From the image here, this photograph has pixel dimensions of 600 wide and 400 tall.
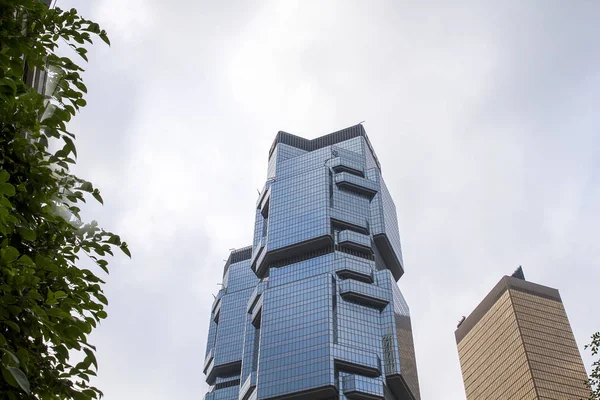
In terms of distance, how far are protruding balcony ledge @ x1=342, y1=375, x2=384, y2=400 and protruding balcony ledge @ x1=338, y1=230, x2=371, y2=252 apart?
31539 millimetres

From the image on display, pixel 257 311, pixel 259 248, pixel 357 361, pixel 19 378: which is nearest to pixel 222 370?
pixel 259 248

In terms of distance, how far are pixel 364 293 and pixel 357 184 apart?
31628 mm

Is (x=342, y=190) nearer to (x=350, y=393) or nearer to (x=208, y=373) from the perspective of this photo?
(x=350, y=393)

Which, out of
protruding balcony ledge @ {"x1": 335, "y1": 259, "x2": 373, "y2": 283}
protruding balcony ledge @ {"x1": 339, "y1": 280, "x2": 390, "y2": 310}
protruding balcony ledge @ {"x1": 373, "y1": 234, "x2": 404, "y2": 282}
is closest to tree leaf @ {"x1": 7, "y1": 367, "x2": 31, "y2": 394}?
protruding balcony ledge @ {"x1": 339, "y1": 280, "x2": 390, "y2": 310}

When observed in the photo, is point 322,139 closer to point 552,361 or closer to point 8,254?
point 552,361

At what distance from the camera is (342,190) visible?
148 m

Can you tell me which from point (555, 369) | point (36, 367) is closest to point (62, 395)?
point (36, 367)

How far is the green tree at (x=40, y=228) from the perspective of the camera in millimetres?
7934

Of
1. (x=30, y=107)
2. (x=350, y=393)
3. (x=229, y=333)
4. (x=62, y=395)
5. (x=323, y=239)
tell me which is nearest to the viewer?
(x=62, y=395)

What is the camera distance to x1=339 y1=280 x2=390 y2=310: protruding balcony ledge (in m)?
126

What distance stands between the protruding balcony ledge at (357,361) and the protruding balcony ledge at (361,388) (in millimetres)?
2348

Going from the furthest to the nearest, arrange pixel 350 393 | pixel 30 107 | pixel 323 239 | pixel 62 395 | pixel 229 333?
1. pixel 229 333
2. pixel 323 239
3. pixel 350 393
4. pixel 30 107
5. pixel 62 395

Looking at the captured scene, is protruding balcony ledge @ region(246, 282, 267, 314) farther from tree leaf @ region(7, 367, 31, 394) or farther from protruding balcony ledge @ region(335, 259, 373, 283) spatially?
tree leaf @ region(7, 367, 31, 394)

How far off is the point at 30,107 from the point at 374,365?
115m
